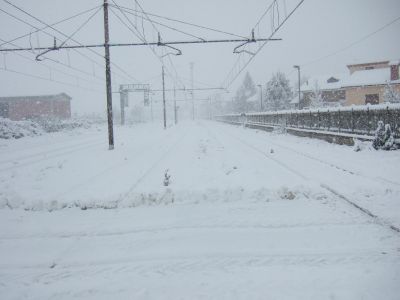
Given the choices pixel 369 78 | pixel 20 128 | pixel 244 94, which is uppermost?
pixel 244 94

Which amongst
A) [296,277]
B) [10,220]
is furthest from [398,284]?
[10,220]

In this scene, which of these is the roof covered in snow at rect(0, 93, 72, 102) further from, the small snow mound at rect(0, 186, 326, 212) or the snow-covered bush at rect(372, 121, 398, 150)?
the small snow mound at rect(0, 186, 326, 212)

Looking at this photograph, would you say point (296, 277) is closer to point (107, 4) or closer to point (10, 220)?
point (10, 220)

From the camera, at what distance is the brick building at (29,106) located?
65.0m

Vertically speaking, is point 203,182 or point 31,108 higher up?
point 31,108

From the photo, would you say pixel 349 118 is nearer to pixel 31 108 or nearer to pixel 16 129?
pixel 16 129

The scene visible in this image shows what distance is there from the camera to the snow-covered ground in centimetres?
367

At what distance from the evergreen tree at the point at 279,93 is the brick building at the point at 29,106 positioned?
1667 inches

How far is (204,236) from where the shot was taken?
5.16 m

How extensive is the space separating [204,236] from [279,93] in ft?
208

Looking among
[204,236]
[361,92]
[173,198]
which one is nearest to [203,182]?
[173,198]

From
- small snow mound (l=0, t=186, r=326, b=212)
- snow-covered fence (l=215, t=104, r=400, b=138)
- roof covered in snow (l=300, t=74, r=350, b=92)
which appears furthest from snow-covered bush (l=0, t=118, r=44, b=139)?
roof covered in snow (l=300, t=74, r=350, b=92)

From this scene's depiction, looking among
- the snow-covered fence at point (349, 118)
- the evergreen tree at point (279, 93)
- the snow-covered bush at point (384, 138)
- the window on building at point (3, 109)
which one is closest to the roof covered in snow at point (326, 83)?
the evergreen tree at point (279, 93)

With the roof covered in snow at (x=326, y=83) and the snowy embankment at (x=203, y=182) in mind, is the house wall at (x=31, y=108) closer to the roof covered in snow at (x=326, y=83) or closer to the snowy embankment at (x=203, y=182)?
the roof covered in snow at (x=326, y=83)
